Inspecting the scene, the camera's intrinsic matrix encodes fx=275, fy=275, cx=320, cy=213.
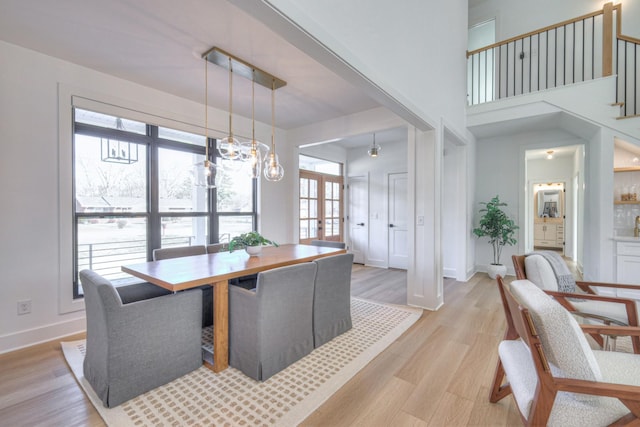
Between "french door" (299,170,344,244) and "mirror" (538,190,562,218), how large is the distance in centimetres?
606

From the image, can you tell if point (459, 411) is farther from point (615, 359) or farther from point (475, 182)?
point (475, 182)

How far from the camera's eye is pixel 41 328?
264 cm

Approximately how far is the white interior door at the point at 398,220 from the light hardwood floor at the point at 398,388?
270cm

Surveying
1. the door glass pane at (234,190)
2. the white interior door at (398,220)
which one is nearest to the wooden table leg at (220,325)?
the door glass pane at (234,190)

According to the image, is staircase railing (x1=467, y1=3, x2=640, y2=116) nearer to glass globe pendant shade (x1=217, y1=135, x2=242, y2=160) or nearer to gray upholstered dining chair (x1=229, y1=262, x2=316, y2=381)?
glass globe pendant shade (x1=217, y1=135, x2=242, y2=160)

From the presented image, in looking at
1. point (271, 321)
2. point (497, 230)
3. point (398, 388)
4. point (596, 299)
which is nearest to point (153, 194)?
point (271, 321)

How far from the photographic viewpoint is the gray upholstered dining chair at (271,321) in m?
1.95

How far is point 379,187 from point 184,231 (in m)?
3.93

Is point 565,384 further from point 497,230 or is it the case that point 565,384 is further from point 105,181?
point 497,230

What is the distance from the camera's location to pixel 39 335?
2621 millimetres

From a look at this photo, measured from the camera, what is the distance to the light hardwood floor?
1.63 meters

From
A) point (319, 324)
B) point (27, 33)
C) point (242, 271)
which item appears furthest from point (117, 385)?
point (27, 33)

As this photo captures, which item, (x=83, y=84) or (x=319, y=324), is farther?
(x=83, y=84)

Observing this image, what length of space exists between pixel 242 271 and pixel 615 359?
2.26m
